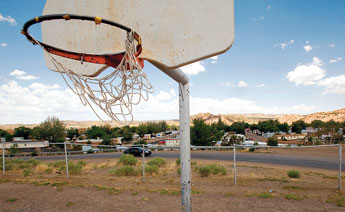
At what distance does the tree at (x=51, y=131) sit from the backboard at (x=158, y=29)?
47234 mm

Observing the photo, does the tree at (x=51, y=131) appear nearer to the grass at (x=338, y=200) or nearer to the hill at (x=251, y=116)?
the hill at (x=251, y=116)

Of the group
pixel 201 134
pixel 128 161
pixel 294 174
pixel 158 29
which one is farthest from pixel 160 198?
pixel 201 134

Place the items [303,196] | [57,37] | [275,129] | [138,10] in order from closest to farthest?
[138,10], [57,37], [303,196], [275,129]

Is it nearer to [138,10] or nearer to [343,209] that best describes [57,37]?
[138,10]

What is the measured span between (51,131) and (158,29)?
49.5m

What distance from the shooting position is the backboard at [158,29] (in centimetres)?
280

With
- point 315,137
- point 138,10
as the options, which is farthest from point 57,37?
point 315,137

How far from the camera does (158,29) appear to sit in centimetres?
309

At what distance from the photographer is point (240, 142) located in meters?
39.3

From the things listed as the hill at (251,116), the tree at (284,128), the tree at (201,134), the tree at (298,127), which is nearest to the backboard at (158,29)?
the tree at (201,134)

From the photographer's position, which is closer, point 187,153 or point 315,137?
point 187,153

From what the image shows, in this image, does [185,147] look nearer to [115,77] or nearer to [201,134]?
[115,77]

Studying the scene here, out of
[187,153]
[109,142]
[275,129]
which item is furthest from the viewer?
[275,129]

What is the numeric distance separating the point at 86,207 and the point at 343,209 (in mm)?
6307
